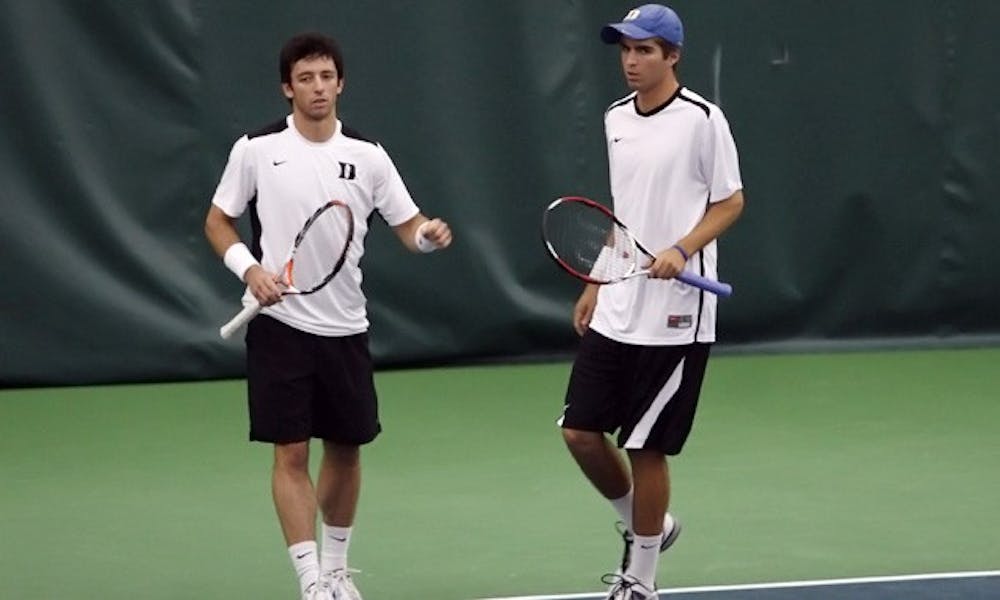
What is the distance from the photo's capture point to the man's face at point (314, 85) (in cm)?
493

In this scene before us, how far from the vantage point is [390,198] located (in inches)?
200

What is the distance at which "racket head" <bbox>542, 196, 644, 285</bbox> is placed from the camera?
505 cm

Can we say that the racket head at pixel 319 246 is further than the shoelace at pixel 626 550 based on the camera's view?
No

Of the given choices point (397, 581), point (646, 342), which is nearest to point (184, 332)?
point (397, 581)

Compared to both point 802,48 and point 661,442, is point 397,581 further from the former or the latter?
point 802,48

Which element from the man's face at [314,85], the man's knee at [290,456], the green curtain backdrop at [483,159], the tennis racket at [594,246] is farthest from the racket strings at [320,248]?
the green curtain backdrop at [483,159]

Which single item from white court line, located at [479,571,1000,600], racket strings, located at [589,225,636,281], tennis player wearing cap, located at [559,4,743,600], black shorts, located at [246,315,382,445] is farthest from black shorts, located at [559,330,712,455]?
black shorts, located at [246,315,382,445]

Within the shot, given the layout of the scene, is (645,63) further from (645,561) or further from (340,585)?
(340,585)

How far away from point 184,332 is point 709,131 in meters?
3.90

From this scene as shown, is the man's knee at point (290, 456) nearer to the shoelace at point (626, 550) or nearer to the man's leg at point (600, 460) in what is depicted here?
the man's leg at point (600, 460)

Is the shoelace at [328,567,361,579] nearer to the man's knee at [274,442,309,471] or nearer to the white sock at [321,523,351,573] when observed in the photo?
the white sock at [321,523,351,573]

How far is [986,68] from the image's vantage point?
29.4 feet

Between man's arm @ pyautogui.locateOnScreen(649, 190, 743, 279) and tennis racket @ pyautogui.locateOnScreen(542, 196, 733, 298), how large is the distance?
0.11ft

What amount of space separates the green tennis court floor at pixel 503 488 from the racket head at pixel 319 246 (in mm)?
851
